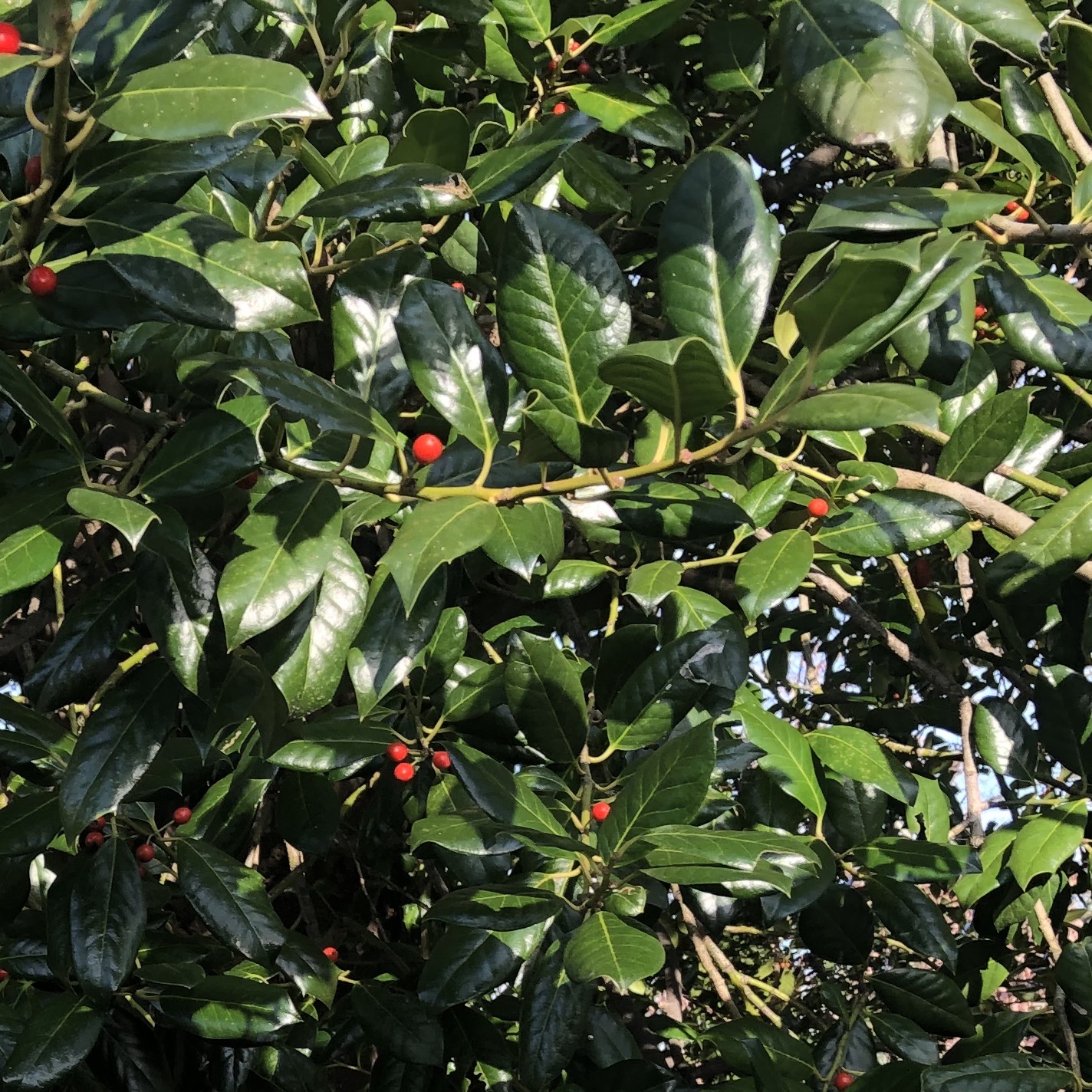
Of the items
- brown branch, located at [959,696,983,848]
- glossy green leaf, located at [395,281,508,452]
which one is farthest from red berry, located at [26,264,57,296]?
brown branch, located at [959,696,983,848]

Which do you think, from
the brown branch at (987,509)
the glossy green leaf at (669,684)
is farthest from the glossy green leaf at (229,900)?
the brown branch at (987,509)

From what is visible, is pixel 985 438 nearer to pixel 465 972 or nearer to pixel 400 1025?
pixel 465 972

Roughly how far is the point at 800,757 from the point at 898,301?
2.20 ft

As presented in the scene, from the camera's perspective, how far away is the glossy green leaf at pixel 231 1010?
1.21m

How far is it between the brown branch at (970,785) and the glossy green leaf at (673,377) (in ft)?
2.81

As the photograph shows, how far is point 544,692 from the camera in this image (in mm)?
1064

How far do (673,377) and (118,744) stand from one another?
615 mm

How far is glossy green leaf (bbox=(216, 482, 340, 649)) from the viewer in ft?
2.65

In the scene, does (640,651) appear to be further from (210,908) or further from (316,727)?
(210,908)

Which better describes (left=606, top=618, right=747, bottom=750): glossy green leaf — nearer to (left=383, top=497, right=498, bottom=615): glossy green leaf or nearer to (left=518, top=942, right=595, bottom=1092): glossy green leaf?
(left=518, top=942, right=595, bottom=1092): glossy green leaf

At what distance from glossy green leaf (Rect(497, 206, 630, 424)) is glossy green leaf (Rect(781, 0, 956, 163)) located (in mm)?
292

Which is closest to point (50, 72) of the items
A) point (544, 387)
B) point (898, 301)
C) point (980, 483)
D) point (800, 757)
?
point (544, 387)

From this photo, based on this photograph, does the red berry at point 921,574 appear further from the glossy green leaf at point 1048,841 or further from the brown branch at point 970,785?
the glossy green leaf at point 1048,841

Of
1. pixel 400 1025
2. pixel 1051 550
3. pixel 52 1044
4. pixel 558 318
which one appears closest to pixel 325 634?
pixel 558 318
